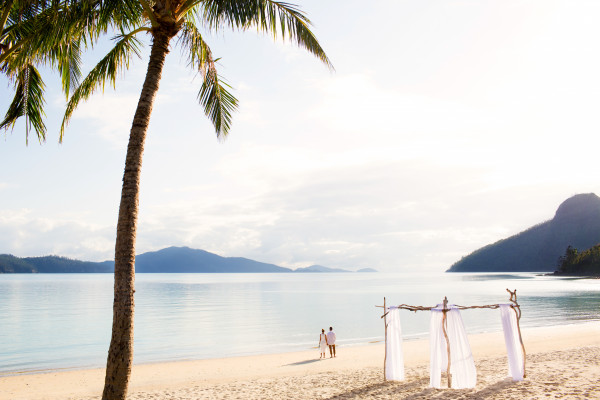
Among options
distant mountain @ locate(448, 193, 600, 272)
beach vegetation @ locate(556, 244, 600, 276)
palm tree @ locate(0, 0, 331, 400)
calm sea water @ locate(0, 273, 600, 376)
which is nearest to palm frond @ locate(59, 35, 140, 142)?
palm tree @ locate(0, 0, 331, 400)

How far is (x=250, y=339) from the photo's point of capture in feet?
94.1

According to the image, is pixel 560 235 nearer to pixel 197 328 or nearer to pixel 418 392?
pixel 197 328

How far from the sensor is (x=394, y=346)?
12250mm

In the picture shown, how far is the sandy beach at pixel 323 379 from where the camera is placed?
1102 centimetres

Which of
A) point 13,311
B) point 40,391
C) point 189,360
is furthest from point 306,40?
point 13,311

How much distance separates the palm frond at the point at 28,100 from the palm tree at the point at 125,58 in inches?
0.8

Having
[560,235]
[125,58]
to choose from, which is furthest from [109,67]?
[560,235]

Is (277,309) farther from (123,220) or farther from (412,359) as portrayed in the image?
(123,220)

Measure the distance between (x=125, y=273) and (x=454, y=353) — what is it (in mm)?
8232

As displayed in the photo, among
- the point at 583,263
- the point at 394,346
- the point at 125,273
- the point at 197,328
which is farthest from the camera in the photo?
the point at 583,263

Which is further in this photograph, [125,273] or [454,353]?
[454,353]

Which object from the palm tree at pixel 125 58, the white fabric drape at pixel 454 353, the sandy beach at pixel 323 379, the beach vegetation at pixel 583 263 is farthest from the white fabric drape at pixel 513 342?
the beach vegetation at pixel 583 263

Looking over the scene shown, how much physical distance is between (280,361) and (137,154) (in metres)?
14.6

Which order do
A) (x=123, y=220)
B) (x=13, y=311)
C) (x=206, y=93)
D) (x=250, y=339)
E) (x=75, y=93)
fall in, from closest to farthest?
1. (x=123, y=220)
2. (x=75, y=93)
3. (x=206, y=93)
4. (x=250, y=339)
5. (x=13, y=311)
